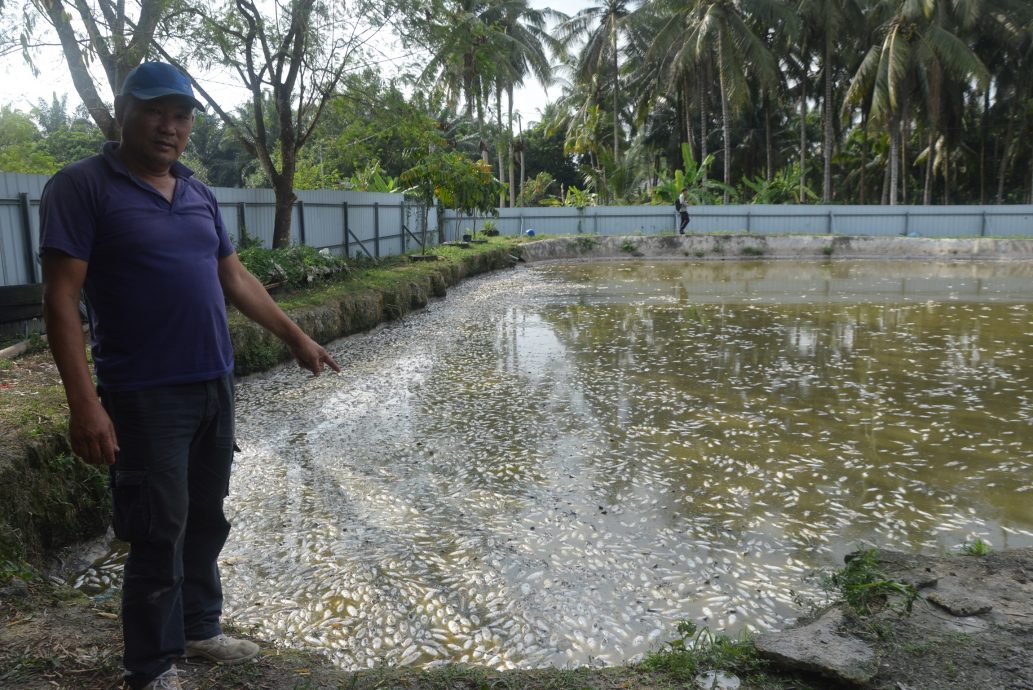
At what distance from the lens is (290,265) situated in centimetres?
1002

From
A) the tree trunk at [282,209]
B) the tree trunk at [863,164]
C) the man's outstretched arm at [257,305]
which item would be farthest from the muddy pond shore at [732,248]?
the man's outstretched arm at [257,305]

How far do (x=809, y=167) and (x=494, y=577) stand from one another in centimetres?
3729

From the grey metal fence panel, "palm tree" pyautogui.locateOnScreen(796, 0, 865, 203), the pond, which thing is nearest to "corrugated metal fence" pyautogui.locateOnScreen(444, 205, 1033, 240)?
"palm tree" pyautogui.locateOnScreen(796, 0, 865, 203)

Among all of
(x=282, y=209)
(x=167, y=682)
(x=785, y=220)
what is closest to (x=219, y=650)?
(x=167, y=682)

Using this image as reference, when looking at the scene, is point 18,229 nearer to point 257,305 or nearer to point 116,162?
point 257,305

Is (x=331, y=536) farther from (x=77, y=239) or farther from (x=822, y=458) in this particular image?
(x=822, y=458)

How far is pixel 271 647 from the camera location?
259 cm

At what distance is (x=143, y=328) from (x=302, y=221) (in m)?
11.4

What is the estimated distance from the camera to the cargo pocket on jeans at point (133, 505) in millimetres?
1950

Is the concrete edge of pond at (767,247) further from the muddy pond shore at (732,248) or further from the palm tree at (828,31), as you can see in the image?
the palm tree at (828,31)

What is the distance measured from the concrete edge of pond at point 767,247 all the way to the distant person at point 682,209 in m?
1.21

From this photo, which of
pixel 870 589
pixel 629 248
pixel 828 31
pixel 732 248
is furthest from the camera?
pixel 828 31

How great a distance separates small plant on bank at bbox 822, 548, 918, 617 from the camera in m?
2.63

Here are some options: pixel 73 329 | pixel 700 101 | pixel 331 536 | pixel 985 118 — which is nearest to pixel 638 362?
pixel 331 536
